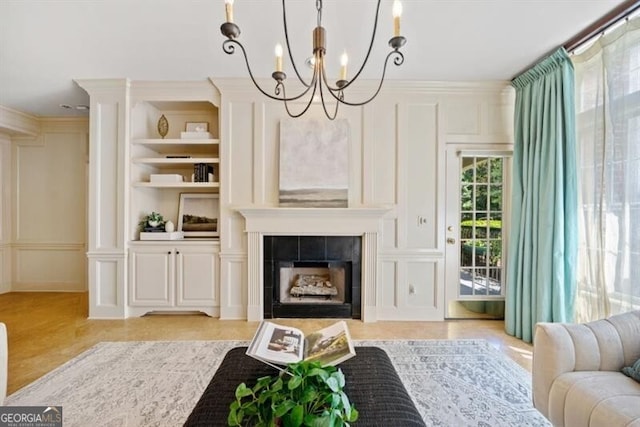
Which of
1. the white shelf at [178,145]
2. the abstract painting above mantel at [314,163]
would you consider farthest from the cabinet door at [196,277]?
the white shelf at [178,145]

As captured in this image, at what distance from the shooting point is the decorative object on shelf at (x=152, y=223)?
3467mm

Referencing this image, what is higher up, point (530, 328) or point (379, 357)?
point (379, 357)

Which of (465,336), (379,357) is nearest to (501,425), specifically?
(379,357)

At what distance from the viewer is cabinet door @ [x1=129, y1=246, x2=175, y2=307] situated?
3.35 metres

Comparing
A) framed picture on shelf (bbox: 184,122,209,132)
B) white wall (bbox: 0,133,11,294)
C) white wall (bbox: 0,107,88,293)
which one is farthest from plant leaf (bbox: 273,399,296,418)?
white wall (bbox: 0,133,11,294)

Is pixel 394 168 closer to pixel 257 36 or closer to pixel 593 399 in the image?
pixel 257 36

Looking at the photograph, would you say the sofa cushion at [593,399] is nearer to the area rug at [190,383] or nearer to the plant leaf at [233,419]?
the area rug at [190,383]

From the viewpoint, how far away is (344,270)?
3408 mm

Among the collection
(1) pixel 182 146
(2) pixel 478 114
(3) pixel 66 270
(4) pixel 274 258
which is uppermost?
(2) pixel 478 114

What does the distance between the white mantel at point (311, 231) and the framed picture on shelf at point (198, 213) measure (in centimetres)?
74

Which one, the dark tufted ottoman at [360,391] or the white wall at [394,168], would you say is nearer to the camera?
the dark tufted ottoman at [360,391]

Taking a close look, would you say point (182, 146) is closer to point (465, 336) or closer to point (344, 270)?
point (344, 270)

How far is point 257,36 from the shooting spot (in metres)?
2.47

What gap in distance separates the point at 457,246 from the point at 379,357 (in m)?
2.24
